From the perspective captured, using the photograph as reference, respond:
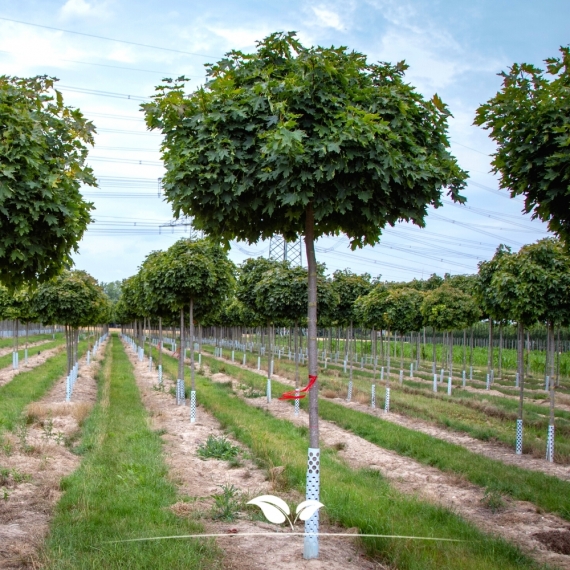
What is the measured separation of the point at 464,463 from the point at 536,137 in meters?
6.10

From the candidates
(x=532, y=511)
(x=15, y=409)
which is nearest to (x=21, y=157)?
(x=532, y=511)

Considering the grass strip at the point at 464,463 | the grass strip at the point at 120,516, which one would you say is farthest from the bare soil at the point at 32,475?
the grass strip at the point at 464,463

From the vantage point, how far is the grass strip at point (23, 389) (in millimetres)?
13586

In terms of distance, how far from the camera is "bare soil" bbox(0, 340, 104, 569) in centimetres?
560

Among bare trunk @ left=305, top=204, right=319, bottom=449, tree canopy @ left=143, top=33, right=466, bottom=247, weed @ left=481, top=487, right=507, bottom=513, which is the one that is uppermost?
tree canopy @ left=143, top=33, right=466, bottom=247

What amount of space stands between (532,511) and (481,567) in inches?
137

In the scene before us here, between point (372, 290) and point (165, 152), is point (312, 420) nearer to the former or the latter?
point (165, 152)

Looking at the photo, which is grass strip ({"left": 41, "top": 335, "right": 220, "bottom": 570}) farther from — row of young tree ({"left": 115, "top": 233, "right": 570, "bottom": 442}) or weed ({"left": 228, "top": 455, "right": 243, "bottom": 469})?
row of young tree ({"left": 115, "top": 233, "right": 570, "bottom": 442})

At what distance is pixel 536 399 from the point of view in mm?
21656

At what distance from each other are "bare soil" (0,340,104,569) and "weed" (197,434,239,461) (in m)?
2.03

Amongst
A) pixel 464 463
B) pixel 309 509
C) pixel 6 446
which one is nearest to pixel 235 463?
pixel 6 446

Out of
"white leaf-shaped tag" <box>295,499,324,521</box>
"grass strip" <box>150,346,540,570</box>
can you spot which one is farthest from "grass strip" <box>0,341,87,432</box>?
"white leaf-shaped tag" <box>295,499,324,521</box>

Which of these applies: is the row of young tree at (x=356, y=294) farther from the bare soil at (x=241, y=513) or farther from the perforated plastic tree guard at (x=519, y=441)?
the bare soil at (x=241, y=513)

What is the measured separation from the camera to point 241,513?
22.3 feet
